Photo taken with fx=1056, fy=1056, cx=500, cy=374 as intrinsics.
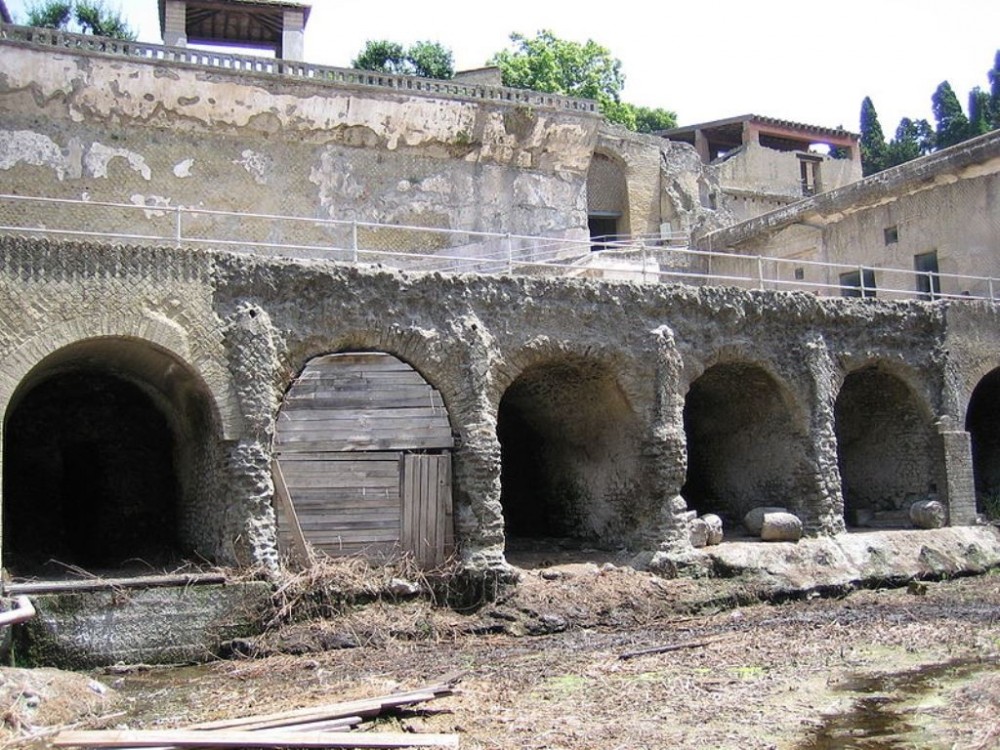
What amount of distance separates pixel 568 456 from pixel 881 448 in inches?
244

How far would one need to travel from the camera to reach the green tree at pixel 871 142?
4741 centimetres

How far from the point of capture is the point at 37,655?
1145 centimetres

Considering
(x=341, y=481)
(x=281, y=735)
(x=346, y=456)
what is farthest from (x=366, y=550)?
(x=281, y=735)

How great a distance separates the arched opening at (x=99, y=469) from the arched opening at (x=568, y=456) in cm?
538

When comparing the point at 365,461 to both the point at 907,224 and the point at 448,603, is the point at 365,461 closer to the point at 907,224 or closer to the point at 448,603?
the point at 448,603

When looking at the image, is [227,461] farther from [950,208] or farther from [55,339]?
[950,208]

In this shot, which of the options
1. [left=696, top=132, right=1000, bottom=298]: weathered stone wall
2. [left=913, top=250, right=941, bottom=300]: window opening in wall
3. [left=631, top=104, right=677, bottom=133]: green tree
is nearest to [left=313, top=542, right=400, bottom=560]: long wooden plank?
[left=696, top=132, right=1000, bottom=298]: weathered stone wall

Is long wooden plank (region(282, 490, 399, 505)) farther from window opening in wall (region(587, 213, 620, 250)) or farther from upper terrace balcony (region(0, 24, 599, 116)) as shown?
window opening in wall (region(587, 213, 620, 250))

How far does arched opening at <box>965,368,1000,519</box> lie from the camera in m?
21.0

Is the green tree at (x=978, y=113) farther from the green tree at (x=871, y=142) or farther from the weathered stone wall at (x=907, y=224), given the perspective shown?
the weathered stone wall at (x=907, y=224)

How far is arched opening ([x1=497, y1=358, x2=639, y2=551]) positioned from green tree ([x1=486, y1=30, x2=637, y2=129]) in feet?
73.0

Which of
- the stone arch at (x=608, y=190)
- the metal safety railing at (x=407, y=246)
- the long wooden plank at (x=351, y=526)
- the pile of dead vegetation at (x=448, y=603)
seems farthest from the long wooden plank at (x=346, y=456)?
the stone arch at (x=608, y=190)

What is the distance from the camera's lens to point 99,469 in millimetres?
16516

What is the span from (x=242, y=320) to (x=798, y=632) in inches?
313
